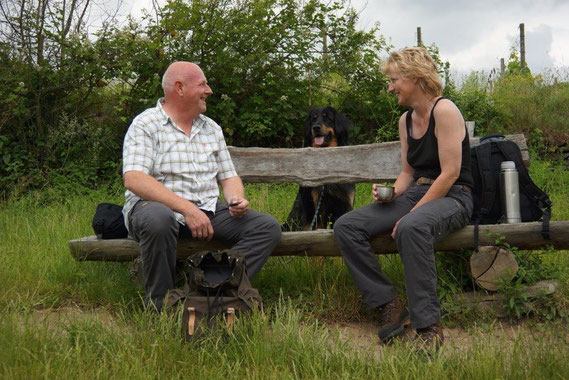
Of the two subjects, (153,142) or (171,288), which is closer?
(171,288)

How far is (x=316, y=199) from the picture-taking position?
5.31 m

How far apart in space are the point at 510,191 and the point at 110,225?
2.42 metres

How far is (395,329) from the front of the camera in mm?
3639

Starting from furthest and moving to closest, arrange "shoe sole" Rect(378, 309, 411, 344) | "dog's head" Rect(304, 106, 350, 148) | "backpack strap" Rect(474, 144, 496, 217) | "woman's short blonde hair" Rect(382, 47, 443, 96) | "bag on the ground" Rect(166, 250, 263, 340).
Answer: "dog's head" Rect(304, 106, 350, 148)
"backpack strap" Rect(474, 144, 496, 217)
"woman's short blonde hair" Rect(382, 47, 443, 96)
"shoe sole" Rect(378, 309, 411, 344)
"bag on the ground" Rect(166, 250, 263, 340)

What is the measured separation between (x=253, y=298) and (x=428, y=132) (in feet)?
4.48

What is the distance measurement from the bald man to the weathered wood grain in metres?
0.11

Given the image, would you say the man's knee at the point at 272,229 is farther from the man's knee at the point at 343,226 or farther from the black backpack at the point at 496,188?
the black backpack at the point at 496,188

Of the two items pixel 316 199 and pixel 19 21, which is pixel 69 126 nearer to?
pixel 19 21

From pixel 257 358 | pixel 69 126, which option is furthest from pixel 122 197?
pixel 257 358

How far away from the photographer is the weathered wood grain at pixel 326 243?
12.9 ft

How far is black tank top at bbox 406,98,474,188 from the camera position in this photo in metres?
3.85

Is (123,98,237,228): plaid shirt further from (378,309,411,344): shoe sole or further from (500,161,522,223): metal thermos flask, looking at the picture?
(500,161,522,223): metal thermos flask

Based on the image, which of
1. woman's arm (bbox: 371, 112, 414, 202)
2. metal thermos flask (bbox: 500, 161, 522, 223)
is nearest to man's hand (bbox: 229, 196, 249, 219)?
woman's arm (bbox: 371, 112, 414, 202)

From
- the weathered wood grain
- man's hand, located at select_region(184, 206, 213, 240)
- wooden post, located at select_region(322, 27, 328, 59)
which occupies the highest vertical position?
wooden post, located at select_region(322, 27, 328, 59)
